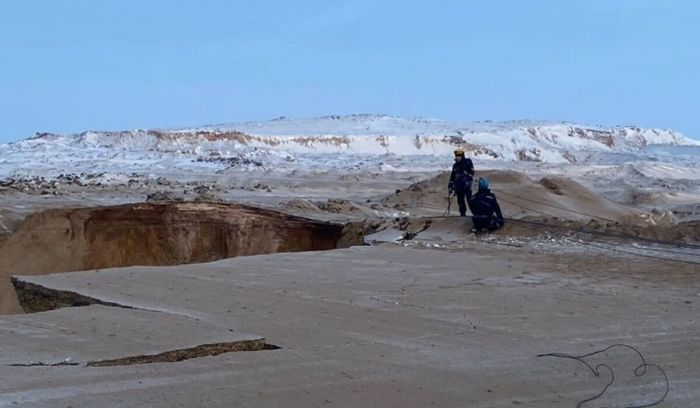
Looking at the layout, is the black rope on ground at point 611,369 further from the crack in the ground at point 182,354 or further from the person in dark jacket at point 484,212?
the person in dark jacket at point 484,212

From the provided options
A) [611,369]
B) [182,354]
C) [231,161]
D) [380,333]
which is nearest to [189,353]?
[182,354]

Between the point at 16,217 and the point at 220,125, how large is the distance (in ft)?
134

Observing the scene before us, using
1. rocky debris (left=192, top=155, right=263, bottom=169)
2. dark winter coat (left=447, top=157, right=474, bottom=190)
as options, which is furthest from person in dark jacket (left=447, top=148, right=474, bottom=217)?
rocky debris (left=192, top=155, right=263, bottom=169)

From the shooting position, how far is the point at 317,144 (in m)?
51.3

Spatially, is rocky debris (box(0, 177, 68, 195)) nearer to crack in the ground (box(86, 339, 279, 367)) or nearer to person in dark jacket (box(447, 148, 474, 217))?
person in dark jacket (box(447, 148, 474, 217))

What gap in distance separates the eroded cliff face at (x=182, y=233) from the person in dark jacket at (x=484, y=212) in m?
2.71

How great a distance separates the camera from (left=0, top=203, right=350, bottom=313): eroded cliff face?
18500 mm

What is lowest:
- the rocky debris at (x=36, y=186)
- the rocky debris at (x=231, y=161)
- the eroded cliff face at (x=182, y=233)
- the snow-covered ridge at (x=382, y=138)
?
the eroded cliff face at (x=182, y=233)

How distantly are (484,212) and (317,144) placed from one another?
Answer: 1382 inches

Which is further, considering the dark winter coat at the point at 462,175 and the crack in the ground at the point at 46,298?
the dark winter coat at the point at 462,175

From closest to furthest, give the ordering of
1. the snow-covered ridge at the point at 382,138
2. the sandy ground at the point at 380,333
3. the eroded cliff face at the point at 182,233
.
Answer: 1. the sandy ground at the point at 380,333
2. the eroded cliff face at the point at 182,233
3. the snow-covered ridge at the point at 382,138

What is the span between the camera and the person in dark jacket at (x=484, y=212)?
16.4 metres

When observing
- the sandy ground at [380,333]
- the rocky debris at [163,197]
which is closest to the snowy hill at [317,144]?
the rocky debris at [163,197]

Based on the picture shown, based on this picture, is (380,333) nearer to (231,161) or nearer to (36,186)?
(36,186)
